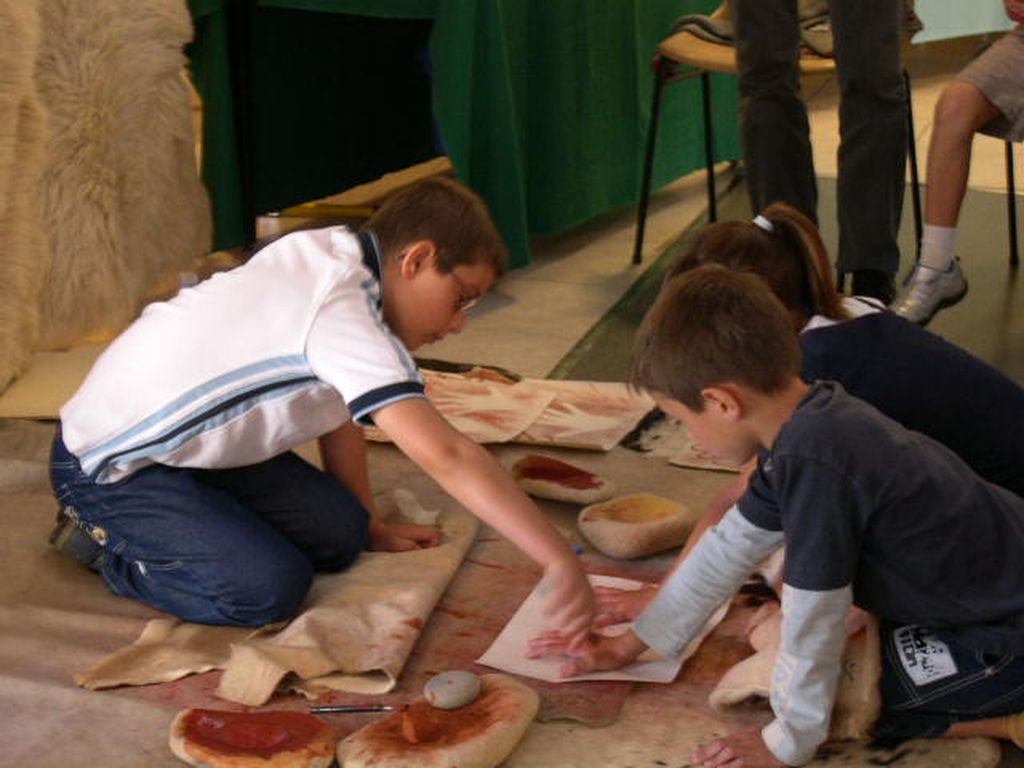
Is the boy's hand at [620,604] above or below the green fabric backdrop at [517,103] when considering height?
below

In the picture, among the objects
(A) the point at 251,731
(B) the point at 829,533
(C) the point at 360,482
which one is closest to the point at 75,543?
(C) the point at 360,482

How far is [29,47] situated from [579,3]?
58.8 inches

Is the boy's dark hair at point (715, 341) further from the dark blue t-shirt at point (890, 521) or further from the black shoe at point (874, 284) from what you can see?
the black shoe at point (874, 284)

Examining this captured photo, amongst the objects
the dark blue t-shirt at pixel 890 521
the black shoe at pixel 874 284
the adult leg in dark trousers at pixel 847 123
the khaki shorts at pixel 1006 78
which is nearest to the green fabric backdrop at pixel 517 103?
the adult leg in dark trousers at pixel 847 123

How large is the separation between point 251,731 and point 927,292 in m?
1.82

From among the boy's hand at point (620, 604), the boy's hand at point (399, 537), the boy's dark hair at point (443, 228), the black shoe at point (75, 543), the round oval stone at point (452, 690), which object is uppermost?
the boy's dark hair at point (443, 228)

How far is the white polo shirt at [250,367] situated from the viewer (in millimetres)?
1729

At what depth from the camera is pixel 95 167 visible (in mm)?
2691

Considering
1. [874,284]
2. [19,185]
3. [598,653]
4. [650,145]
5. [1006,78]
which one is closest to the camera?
[598,653]

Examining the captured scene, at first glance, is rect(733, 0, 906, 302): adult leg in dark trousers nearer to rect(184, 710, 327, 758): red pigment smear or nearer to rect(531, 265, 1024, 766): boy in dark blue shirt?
rect(531, 265, 1024, 766): boy in dark blue shirt

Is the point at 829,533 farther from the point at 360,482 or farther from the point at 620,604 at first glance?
the point at 360,482

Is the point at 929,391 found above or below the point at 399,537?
above

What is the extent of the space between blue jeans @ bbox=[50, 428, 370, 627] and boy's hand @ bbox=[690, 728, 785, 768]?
1.83 ft

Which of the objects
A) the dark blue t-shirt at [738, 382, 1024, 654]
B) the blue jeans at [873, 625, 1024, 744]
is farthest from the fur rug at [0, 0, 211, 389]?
the blue jeans at [873, 625, 1024, 744]
